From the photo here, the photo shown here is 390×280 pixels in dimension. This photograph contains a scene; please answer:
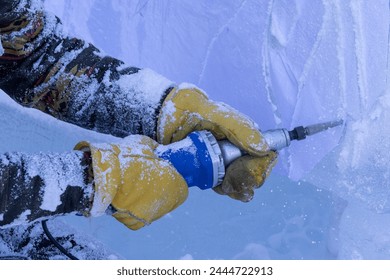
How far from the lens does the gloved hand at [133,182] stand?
1.02 metres

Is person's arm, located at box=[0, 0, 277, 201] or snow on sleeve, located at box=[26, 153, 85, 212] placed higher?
person's arm, located at box=[0, 0, 277, 201]

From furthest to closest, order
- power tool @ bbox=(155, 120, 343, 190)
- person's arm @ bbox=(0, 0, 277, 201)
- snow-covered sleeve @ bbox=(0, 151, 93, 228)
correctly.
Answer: person's arm @ bbox=(0, 0, 277, 201) → power tool @ bbox=(155, 120, 343, 190) → snow-covered sleeve @ bbox=(0, 151, 93, 228)

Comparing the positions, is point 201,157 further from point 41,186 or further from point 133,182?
point 41,186

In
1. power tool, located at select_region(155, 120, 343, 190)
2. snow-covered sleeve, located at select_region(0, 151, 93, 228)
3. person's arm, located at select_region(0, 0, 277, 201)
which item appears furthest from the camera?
A: person's arm, located at select_region(0, 0, 277, 201)

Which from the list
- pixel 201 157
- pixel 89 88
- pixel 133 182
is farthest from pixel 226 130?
pixel 89 88

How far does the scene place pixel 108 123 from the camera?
1341 mm

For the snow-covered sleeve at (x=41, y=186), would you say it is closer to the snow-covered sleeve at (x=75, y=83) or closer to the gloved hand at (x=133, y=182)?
the gloved hand at (x=133, y=182)

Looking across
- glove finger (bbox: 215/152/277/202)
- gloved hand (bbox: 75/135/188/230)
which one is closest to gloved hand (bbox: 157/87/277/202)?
glove finger (bbox: 215/152/277/202)

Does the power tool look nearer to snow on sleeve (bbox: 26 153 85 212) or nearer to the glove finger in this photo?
the glove finger

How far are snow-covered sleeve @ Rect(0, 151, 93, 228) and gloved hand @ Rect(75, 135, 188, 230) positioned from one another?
0.04 meters

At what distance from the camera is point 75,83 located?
1317mm

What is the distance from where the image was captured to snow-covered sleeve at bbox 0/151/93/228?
972mm
